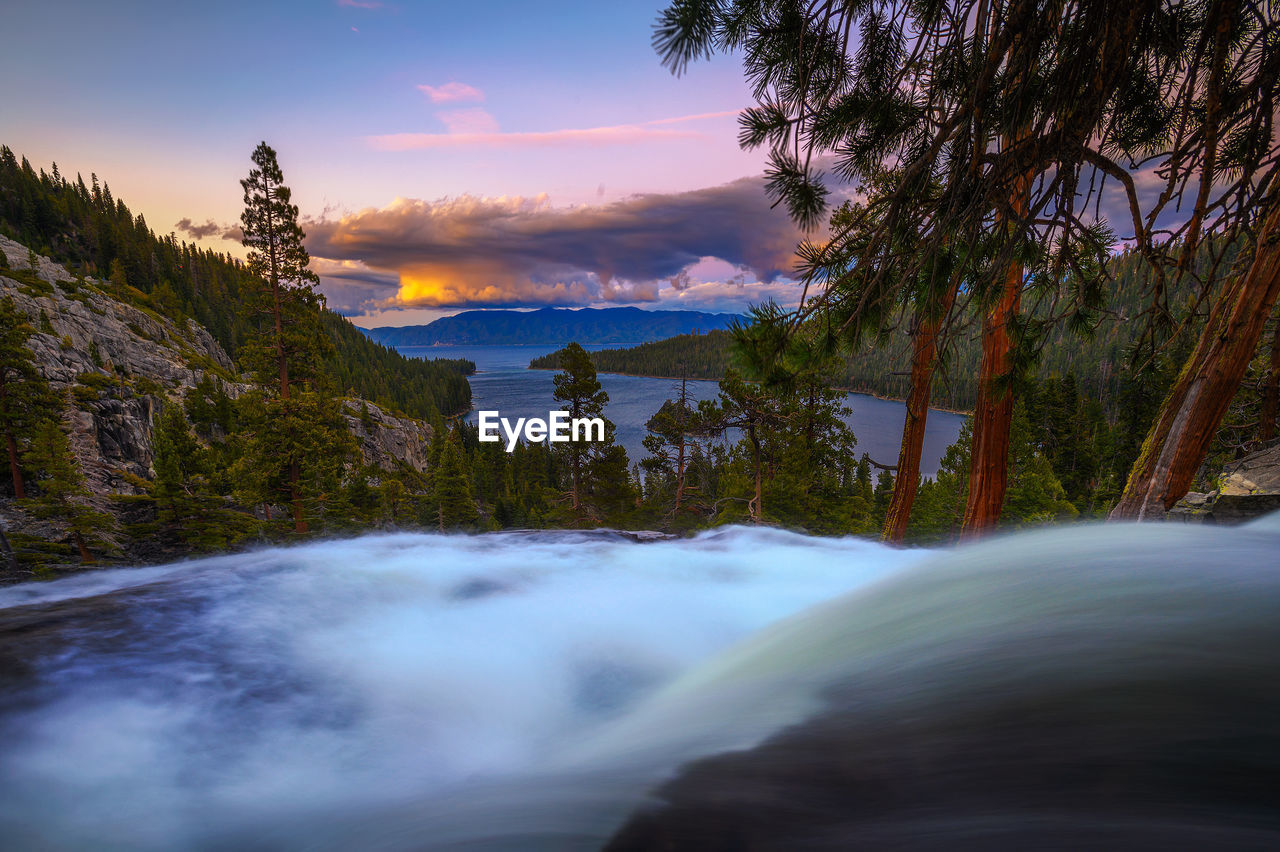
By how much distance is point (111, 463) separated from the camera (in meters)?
32.1

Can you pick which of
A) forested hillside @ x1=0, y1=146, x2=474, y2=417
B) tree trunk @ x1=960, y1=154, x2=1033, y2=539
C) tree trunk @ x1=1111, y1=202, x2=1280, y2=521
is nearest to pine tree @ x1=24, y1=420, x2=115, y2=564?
tree trunk @ x1=960, y1=154, x2=1033, y2=539

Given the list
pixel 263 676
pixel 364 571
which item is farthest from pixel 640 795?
pixel 364 571

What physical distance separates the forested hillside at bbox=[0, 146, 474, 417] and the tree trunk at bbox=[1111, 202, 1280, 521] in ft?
249

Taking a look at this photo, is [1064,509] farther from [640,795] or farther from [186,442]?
[186,442]

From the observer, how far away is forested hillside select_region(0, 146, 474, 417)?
71038mm

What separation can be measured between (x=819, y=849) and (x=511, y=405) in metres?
109

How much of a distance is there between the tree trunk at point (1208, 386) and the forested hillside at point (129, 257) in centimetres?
7602

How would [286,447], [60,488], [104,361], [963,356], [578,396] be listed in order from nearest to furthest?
[963,356]
[286,447]
[60,488]
[578,396]
[104,361]

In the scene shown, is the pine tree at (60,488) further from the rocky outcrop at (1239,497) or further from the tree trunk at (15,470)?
the rocky outcrop at (1239,497)

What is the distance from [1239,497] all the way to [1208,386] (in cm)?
103

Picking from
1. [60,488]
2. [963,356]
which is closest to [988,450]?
[963,356]

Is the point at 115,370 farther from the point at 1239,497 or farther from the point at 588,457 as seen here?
the point at 1239,497

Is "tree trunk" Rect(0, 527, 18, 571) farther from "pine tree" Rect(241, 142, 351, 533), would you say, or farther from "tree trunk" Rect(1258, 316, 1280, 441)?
"tree trunk" Rect(1258, 316, 1280, 441)

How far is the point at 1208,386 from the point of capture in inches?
171
